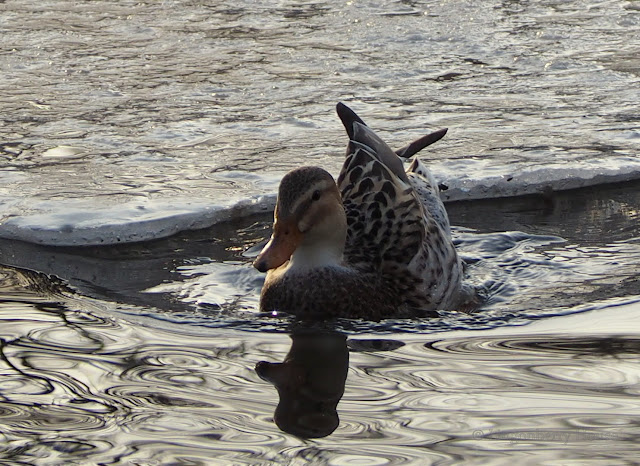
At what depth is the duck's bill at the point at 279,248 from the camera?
468 cm

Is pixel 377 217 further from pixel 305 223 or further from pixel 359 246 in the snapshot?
pixel 305 223

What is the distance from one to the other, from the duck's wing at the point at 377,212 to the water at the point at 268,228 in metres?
0.42

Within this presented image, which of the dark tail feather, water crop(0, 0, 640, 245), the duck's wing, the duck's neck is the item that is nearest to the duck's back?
the duck's wing

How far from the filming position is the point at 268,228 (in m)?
6.00

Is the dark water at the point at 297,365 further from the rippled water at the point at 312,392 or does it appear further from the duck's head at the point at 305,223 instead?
the duck's head at the point at 305,223

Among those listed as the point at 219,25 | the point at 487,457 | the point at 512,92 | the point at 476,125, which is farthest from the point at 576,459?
the point at 219,25

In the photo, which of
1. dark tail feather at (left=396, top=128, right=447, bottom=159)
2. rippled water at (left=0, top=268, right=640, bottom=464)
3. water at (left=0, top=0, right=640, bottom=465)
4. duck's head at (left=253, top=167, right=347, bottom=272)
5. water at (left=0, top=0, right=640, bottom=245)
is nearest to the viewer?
rippled water at (left=0, top=268, right=640, bottom=464)

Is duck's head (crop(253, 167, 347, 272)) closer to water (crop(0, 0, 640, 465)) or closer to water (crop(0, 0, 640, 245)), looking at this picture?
water (crop(0, 0, 640, 465))

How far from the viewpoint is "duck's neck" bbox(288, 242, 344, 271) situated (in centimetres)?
499

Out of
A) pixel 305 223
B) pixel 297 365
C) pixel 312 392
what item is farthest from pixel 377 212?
pixel 312 392

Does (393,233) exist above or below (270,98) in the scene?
below

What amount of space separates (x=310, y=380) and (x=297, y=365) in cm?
18

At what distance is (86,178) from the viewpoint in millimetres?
6441

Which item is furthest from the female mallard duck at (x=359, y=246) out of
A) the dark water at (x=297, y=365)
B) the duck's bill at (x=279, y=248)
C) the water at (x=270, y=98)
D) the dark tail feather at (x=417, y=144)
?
the water at (x=270, y=98)
